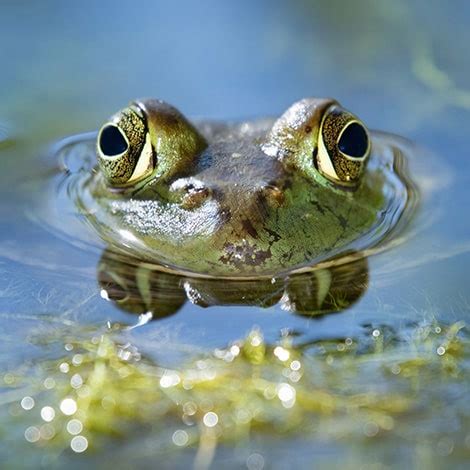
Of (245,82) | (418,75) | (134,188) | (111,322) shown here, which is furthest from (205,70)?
(111,322)

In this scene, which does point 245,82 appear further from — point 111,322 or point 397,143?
point 111,322

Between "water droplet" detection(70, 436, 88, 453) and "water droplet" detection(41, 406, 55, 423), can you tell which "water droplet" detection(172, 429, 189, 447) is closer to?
"water droplet" detection(70, 436, 88, 453)

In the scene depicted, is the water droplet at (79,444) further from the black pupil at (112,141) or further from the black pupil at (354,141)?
the black pupil at (354,141)

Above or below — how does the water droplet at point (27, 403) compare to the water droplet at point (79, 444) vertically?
below

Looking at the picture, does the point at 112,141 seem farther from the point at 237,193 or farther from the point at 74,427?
the point at 74,427

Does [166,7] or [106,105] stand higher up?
[166,7]

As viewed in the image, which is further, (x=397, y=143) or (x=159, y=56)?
(x=159, y=56)

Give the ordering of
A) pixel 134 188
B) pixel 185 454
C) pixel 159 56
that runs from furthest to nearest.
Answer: pixel 159 56 → pixel 134 188 → pixel 185 454

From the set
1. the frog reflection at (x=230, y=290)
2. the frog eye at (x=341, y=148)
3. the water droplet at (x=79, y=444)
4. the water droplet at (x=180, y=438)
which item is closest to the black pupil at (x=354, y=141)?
the frog eye at (x=341, y=148)
